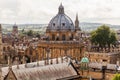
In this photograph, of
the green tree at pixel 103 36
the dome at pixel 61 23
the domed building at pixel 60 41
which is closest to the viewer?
the domed building at pixel 60 41

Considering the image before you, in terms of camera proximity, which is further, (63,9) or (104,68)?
(63,9)

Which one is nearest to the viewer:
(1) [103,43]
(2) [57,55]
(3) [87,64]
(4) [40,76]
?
(4) [40,76]

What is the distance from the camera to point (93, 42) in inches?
3873

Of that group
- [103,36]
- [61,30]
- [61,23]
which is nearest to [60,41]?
[61,30]

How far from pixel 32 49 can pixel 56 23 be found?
66.1ft

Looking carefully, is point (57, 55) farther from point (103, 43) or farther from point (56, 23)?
point (103, 43)

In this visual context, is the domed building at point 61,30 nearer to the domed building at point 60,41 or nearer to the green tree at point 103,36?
the domed building at point 60,41

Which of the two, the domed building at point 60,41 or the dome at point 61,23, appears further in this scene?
the dome at point 61,23

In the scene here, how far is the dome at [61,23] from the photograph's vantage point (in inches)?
2702

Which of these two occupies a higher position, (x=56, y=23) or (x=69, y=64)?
(x=56, y=23)

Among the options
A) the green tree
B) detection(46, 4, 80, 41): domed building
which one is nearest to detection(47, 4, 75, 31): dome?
detection(46, 4, 80, 41): domed building

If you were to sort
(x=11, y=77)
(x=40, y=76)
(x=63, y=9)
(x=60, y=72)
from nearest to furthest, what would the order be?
(x=11, y=77), (x=40, y=76), (x=60, y=72), (x=63, y=9)

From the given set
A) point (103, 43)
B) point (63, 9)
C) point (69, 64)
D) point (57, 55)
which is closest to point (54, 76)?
point (69, 64)

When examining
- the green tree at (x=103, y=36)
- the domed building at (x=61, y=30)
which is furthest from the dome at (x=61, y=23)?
the green tree at (x=103, y=36)
